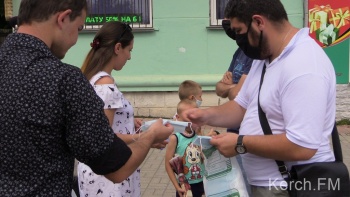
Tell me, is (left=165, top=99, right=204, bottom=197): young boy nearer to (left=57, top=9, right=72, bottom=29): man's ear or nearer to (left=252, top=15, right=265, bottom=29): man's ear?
(left=252, top=15, right=265, bottom=29): man's ear

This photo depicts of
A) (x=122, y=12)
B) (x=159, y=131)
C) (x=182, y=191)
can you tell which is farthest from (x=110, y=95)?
(x=122, y=12)

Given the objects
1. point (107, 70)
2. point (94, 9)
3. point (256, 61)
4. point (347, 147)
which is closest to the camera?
point (256, 61)

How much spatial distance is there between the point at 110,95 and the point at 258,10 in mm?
1184

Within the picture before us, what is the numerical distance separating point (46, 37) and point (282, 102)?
1.09m

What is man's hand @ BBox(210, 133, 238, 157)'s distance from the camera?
2604 mm

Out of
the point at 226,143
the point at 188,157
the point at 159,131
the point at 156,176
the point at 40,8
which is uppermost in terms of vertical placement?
the point at 40,8

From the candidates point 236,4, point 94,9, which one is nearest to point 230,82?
point 236,4

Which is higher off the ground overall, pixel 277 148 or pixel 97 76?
pixel 97 76

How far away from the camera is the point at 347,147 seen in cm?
839

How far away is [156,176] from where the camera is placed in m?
6.89

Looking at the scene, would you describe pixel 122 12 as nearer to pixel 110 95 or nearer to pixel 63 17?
pixel 110 95

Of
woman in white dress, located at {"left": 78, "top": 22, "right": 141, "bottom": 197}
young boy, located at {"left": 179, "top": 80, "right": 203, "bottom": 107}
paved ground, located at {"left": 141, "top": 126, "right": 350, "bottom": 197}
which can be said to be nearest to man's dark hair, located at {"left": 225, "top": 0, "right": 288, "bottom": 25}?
woman in white dress, located at {"left": 78, "top": 22, "right": 141, "bottom": 197}

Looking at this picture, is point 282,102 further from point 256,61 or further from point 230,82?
point 230,82

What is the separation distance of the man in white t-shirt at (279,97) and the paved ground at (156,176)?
3.50 m
